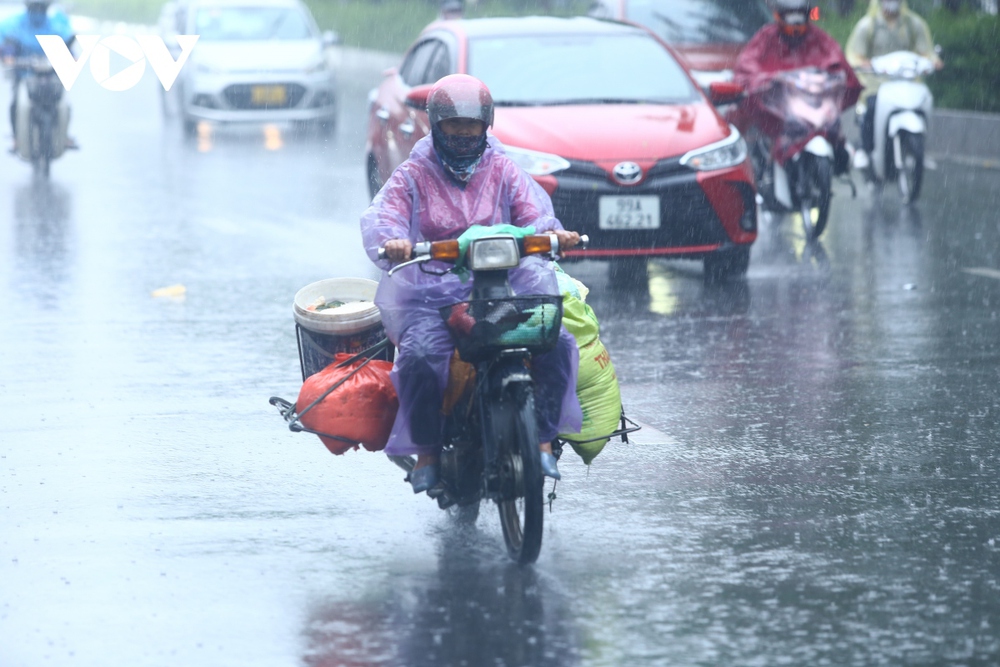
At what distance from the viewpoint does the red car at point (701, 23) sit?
16.1 meters

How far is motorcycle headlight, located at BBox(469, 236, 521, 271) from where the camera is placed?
500 centimetres

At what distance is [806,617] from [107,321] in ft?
19.1

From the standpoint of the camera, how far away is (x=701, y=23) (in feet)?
54.1

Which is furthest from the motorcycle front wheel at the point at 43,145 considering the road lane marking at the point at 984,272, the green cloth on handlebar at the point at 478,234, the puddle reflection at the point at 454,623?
the puddle reflection at the point at 454,623

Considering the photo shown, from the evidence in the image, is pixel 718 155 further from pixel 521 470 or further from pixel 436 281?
pixel 521 470

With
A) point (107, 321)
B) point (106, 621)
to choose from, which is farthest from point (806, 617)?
point (107, 321)

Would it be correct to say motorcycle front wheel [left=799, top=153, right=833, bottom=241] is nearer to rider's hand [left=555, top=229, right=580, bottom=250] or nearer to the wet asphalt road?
the wet asphalt road

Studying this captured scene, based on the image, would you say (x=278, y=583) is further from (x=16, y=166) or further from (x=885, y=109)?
(x=16, y=166)

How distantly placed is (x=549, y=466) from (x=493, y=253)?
2.21 ft

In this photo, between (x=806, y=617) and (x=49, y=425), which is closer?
(x=806, y=617)

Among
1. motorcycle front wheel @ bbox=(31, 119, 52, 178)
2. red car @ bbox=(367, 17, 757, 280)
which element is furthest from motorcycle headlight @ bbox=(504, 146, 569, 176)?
motorcycle front wheel @ bbox=(31, 119, 52, 178)

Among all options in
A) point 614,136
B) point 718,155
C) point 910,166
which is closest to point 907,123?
point 910,166

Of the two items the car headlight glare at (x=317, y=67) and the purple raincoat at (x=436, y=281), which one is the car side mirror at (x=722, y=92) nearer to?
the purple raincoat at (x=436, y=281)

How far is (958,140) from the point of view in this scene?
59.4 feet
